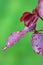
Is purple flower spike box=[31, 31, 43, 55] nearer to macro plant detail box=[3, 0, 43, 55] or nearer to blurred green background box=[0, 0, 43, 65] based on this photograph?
macro plant detail box=[3, 0, 43, 55]

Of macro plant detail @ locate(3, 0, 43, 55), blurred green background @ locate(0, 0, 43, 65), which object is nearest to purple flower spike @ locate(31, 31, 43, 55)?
macro plant detail @ locate(3, 0, 43, 55)

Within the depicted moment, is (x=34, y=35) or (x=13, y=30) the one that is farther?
(x=13, y=30)

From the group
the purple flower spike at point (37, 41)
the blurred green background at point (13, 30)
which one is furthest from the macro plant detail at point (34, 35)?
the blurred green background at point (13, 30)

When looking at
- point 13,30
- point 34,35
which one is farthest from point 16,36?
point 13,30

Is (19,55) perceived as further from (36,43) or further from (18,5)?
(36,43)

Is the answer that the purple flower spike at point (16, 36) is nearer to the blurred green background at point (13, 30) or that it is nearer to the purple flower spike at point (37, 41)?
the purple flower spike at point (37, 41)

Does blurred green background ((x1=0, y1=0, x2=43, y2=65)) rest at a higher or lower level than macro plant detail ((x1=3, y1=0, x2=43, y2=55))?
higher

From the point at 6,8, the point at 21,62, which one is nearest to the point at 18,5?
the point at 6,8

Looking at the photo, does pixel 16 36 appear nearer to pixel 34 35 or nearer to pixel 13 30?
pixel 34 35
